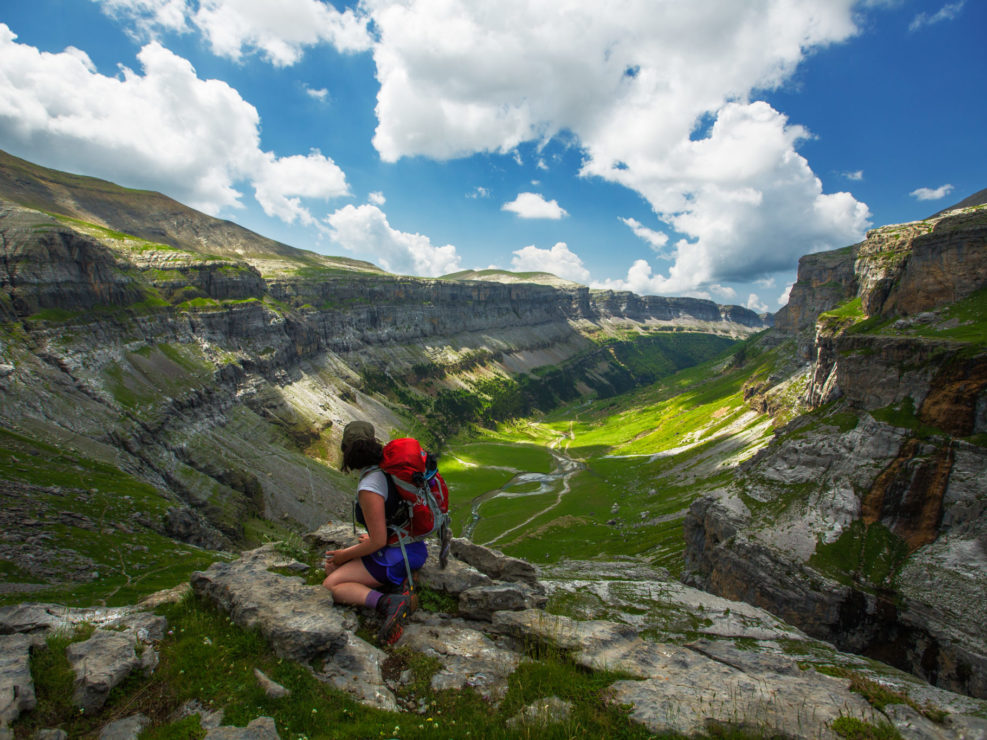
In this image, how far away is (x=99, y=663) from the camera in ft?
27.6

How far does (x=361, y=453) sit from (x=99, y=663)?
615 centimetres

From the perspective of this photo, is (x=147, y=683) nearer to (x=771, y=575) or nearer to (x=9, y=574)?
(x=9, y=574)

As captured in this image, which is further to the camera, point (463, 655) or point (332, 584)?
point (332, 584)

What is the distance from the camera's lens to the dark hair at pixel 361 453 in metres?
9.94

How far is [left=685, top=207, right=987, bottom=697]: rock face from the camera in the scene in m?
31.5

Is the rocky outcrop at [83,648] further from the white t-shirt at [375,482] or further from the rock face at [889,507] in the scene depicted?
the rock face at [889,507]

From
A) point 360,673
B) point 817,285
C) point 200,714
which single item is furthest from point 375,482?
point 817,285

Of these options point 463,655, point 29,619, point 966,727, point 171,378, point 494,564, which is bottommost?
point 171,378

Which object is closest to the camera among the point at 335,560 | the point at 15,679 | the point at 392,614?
the point at 15,679

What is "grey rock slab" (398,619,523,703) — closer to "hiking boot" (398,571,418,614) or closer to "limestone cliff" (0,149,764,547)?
"hiking boot" (398,571,418,614)

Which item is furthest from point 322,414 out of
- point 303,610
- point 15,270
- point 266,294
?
point 303,610

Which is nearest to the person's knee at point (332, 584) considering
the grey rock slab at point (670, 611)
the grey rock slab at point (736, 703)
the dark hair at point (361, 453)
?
the dark hair at point (361, 453)

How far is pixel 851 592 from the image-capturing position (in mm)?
34344

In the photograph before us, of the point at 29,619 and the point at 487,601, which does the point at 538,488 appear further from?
the point at 29,619
